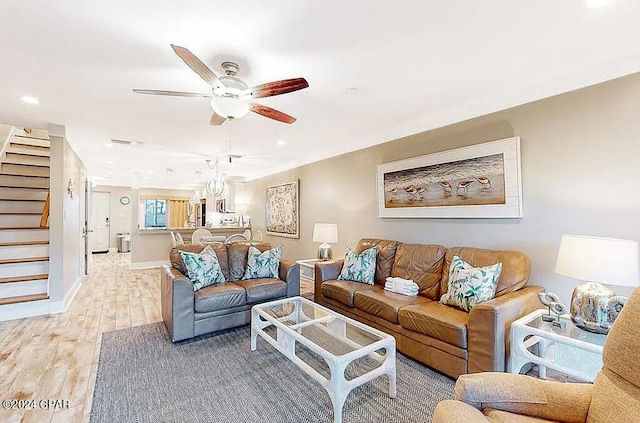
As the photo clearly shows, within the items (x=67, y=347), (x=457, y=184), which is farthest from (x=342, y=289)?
(x=67, y=347)

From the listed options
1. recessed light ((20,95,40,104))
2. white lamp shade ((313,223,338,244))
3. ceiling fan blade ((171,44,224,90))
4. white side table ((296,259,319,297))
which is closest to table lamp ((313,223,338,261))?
white lamp shade ((313,223,338,244))

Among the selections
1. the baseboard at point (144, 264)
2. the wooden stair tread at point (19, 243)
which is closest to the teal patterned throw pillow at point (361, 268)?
the wooden stair tread at point (19, 243)

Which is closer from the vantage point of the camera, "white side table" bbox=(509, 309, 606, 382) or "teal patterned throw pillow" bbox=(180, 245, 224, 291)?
"white side table" bbox=(509, 309, 606, 382)

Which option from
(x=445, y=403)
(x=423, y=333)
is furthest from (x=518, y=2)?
(x=423, y=333)

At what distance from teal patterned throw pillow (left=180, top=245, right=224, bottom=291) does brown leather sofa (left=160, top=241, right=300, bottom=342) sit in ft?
0.26

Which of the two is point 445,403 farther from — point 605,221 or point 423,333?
point 605,221

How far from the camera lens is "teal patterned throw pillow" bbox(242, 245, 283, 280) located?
370 centimetres

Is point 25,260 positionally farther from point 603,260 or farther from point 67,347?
point 603,260

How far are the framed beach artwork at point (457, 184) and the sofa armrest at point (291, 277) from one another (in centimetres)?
140

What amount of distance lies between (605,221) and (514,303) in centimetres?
96

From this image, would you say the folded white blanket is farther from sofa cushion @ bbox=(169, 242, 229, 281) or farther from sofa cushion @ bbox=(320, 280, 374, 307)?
sofa cushion @ bbox=(169, 242, 229, 281)

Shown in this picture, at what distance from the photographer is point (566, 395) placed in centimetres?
117

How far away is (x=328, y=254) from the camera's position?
4570 millimetres

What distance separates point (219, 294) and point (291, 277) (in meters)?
0.89
